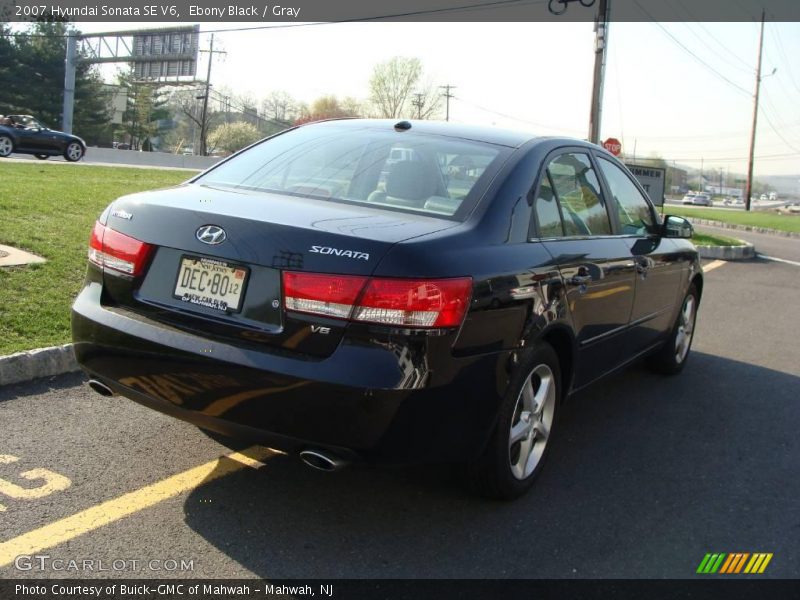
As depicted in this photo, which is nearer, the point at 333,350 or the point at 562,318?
the point at 333,350

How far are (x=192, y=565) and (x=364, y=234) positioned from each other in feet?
4.40

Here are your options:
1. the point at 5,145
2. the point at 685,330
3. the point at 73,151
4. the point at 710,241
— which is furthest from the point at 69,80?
the point at 685,330

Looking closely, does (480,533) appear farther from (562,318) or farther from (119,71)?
(119,71)

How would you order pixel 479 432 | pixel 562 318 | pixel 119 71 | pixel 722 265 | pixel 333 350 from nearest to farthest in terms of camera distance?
pixel 333 350 → pixel 479 432 → pixel 562 318 → pixel 722 265 → pixel 119 71

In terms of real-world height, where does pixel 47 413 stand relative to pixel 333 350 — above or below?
below

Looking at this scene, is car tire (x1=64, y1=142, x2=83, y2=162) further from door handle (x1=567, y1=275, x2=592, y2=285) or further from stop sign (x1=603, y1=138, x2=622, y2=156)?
door handle (x1=567, y1=275, x2=592, y2=285)

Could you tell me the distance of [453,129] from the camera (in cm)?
405

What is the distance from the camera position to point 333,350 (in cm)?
266

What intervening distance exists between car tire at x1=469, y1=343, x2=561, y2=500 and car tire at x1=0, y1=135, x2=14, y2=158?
2451cm

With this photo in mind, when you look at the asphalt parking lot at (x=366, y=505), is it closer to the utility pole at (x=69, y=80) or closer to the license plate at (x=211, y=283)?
the license plate at (x=211, y=283)

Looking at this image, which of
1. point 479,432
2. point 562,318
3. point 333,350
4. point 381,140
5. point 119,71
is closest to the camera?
point 333,350

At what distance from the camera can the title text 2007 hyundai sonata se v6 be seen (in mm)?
2668

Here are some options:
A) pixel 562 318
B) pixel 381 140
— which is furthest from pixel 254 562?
pixel 381 140

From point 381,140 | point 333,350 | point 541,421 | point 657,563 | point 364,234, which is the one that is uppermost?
point 381,140
